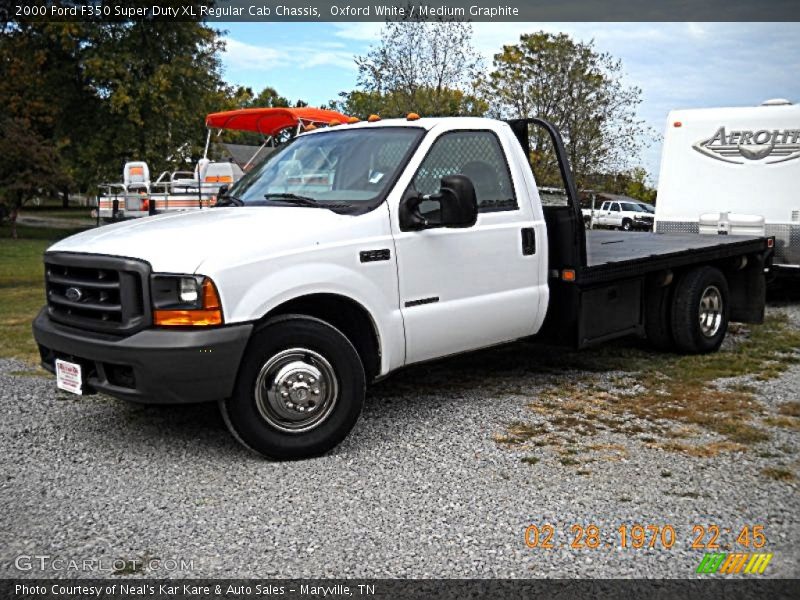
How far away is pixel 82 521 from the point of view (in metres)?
3.99

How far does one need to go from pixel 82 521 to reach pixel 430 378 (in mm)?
3425

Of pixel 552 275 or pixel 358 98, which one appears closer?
pixel 552 275

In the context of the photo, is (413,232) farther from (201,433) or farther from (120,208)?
(120,208)

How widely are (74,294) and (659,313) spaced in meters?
5.00

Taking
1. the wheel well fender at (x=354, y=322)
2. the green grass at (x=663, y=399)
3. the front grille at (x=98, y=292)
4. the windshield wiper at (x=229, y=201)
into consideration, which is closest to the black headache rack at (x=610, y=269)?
the green grass at (x=663, y=399)

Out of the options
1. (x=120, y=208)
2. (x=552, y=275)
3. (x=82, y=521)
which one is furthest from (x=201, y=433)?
(x=120, y=208)

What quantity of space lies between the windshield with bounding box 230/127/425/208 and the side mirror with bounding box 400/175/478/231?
198mm

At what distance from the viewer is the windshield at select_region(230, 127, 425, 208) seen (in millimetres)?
5316

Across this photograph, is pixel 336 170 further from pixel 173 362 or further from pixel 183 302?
pixel 173 362

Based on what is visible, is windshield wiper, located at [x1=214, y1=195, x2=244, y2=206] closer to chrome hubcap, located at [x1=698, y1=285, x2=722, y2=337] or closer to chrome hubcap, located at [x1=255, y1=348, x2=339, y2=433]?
chrome hubcap, located at [x1=255, y1=348, x2=339, y2=433]

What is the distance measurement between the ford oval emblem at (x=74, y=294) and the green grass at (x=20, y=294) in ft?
10.5

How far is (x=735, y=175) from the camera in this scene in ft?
36.3

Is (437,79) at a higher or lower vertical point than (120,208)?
higher

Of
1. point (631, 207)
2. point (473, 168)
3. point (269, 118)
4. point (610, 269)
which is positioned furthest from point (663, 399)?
point (631, 207)
